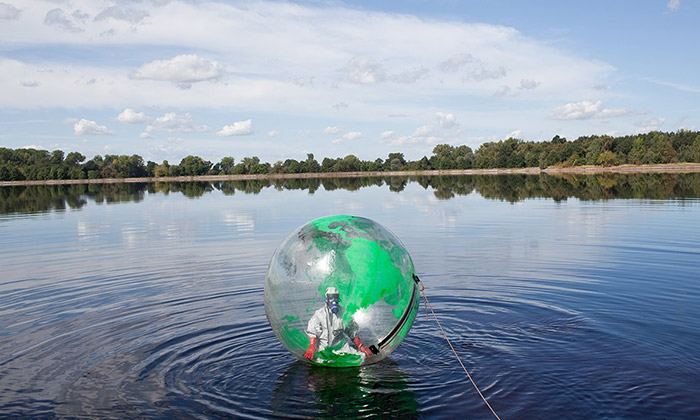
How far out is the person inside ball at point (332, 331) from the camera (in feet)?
28.8

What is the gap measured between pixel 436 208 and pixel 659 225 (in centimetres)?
1694

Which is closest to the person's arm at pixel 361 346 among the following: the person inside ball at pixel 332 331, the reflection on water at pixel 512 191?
the person inside ball at pixel 332 331

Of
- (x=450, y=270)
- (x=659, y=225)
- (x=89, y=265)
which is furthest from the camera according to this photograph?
(x=659, y=225)

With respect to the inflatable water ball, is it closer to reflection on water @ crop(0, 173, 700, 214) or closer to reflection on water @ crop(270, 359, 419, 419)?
reflection on water @ crop(270, 359, 419, 419)

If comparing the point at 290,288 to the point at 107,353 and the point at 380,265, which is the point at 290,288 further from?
the point at 107,353

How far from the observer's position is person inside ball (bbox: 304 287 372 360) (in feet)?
28.8

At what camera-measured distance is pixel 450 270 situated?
60.5 ft

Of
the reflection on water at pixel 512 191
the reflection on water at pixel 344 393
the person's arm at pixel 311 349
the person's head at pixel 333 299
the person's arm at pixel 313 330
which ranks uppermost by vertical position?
the reflection on water at pixel 512 191

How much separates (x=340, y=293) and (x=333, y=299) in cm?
17

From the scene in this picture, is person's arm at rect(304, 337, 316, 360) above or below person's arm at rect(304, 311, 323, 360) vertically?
below

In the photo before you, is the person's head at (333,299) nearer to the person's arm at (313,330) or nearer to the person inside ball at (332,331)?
the person inside ball at (332,331)

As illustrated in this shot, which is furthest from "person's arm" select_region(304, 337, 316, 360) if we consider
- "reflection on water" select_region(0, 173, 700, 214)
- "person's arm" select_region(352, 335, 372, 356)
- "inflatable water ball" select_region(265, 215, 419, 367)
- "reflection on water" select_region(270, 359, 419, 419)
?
"reflection on water" select_region(0, 173, 700, 214)

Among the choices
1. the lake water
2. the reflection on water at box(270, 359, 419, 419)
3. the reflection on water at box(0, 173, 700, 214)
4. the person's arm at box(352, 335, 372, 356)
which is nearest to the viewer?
the reflection on water at box(270, 359, 419, 419)

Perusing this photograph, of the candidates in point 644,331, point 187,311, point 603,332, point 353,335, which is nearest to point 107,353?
point 187,311
